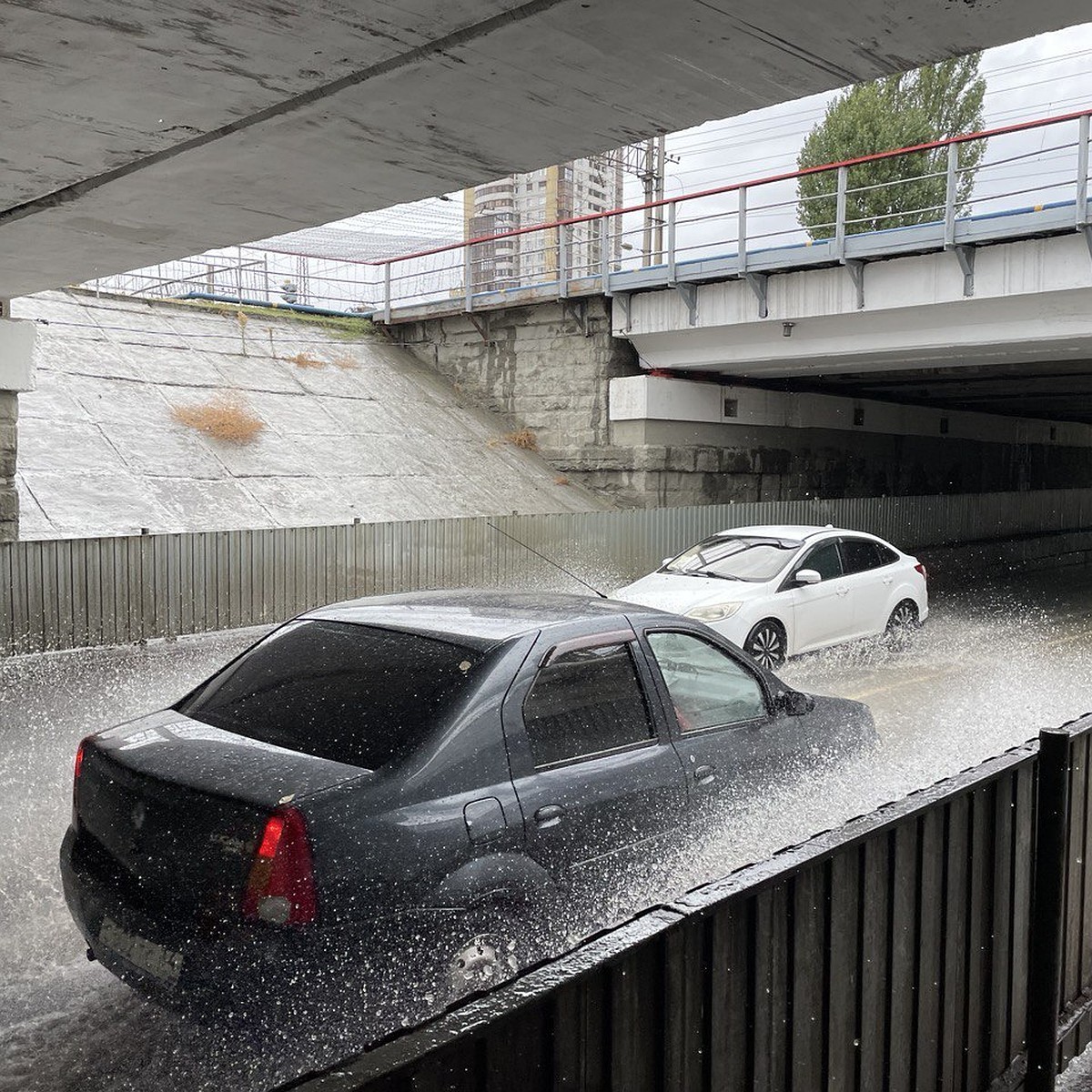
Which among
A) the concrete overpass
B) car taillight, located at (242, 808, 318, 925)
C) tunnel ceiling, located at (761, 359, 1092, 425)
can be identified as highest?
tunnel ceiling, located at (761, 359, 1092, 425)

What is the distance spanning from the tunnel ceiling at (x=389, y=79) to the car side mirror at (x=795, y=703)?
9.83 ft

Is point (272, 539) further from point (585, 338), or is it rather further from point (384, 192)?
point (585, 338)

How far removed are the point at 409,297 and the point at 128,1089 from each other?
22421 millimetres

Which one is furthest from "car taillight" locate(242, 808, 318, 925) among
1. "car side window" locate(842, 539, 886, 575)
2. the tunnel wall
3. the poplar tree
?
the poplar tree

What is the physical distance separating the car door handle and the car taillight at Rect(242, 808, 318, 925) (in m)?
0.94

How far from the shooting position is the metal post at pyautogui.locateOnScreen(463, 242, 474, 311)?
22.7 m

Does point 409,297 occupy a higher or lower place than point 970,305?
higher

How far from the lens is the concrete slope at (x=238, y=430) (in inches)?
586

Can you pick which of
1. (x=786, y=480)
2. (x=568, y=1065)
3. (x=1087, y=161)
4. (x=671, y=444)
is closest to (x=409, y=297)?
(x=671, y=444)

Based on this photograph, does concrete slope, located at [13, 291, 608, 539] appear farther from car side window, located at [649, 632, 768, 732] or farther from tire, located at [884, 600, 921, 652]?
car side window, located at [649, 632, 768, 732]

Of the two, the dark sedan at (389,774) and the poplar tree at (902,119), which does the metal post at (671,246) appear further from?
the poplar tree at (902,119)

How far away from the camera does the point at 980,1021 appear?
10.8 feet

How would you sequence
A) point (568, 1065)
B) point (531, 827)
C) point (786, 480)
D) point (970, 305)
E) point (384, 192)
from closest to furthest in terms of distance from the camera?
point (568, 1065)
point (531, 827)
point (384, 192)
point (970, 305)
point (786, 480)

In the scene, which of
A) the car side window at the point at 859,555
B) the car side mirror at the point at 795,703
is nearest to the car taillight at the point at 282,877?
the car side mirror at the point at 795,703
